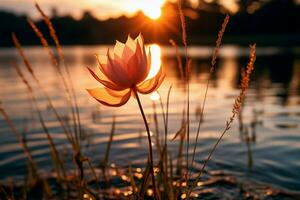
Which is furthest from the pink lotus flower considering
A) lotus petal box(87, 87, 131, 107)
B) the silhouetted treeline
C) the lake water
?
the silhouetted treeline

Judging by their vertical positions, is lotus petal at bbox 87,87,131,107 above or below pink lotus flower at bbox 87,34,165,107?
below

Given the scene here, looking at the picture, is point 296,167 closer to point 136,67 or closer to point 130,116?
point 136,67

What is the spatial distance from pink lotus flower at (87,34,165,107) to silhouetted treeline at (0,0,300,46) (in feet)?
242

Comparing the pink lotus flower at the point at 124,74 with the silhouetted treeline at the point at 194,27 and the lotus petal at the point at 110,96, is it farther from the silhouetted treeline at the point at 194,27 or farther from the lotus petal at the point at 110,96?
the silhouetted treeline at the point at 194,27

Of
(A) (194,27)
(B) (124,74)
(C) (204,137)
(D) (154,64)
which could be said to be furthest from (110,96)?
(A) (194,27)

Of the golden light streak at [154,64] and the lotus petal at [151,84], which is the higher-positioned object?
the golden light streak at [154,64]

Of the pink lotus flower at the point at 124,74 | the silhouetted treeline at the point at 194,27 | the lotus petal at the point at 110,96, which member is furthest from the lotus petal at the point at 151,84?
the silhouetted treeline at the point at 194,27

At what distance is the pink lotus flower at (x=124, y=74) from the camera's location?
2457 mm

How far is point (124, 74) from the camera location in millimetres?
2441

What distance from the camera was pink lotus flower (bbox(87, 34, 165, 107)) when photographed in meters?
2.46

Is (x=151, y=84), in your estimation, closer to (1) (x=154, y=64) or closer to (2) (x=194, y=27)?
(1) (x=154, y=64)

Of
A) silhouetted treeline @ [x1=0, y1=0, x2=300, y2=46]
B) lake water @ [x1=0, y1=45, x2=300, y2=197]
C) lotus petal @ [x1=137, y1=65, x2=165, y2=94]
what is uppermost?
silhouetted treeline @ [x1=0, y1=0, x2=300, y2=46]

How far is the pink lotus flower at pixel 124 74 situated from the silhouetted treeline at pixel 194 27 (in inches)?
2910

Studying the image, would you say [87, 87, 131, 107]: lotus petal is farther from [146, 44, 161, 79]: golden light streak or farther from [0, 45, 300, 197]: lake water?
[0, 45, 300, 197]: lake water
